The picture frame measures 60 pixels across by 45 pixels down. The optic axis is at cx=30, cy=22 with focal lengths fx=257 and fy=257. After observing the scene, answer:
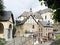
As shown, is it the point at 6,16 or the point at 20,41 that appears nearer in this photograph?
the point at 20,41

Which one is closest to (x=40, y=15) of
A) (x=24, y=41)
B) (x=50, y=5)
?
(x=24, y=41)

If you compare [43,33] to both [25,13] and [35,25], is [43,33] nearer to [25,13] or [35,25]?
[35,25]

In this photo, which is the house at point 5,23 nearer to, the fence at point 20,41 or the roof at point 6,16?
the roof at point 6,16

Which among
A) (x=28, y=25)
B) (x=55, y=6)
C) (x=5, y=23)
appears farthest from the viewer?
(x=28, y=25)

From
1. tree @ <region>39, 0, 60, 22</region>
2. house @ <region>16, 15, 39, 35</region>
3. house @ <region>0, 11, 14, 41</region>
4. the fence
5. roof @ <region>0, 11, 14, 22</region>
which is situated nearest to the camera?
tree @ <region>39, 0, 60, 22</region>

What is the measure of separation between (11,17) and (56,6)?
1423 inches

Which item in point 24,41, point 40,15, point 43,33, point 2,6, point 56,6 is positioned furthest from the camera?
point 40,15

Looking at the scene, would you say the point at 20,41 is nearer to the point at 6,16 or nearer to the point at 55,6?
the point at 6,16

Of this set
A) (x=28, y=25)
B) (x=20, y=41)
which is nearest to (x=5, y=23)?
(x=20, y=41)

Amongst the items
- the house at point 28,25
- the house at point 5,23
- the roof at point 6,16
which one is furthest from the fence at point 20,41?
the house at point 28,25

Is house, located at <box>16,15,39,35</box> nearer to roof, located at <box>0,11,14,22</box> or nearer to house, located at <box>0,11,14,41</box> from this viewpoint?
house, located at <box>0,11,14,41</box>

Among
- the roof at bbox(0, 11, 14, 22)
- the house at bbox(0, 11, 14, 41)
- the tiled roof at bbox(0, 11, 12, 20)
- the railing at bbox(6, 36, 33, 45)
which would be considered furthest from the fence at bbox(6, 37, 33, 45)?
the tiled roof at bbox(0, 11, 12, 20)

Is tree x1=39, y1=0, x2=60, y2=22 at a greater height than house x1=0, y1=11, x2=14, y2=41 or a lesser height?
greater

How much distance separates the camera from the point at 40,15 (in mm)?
100375
